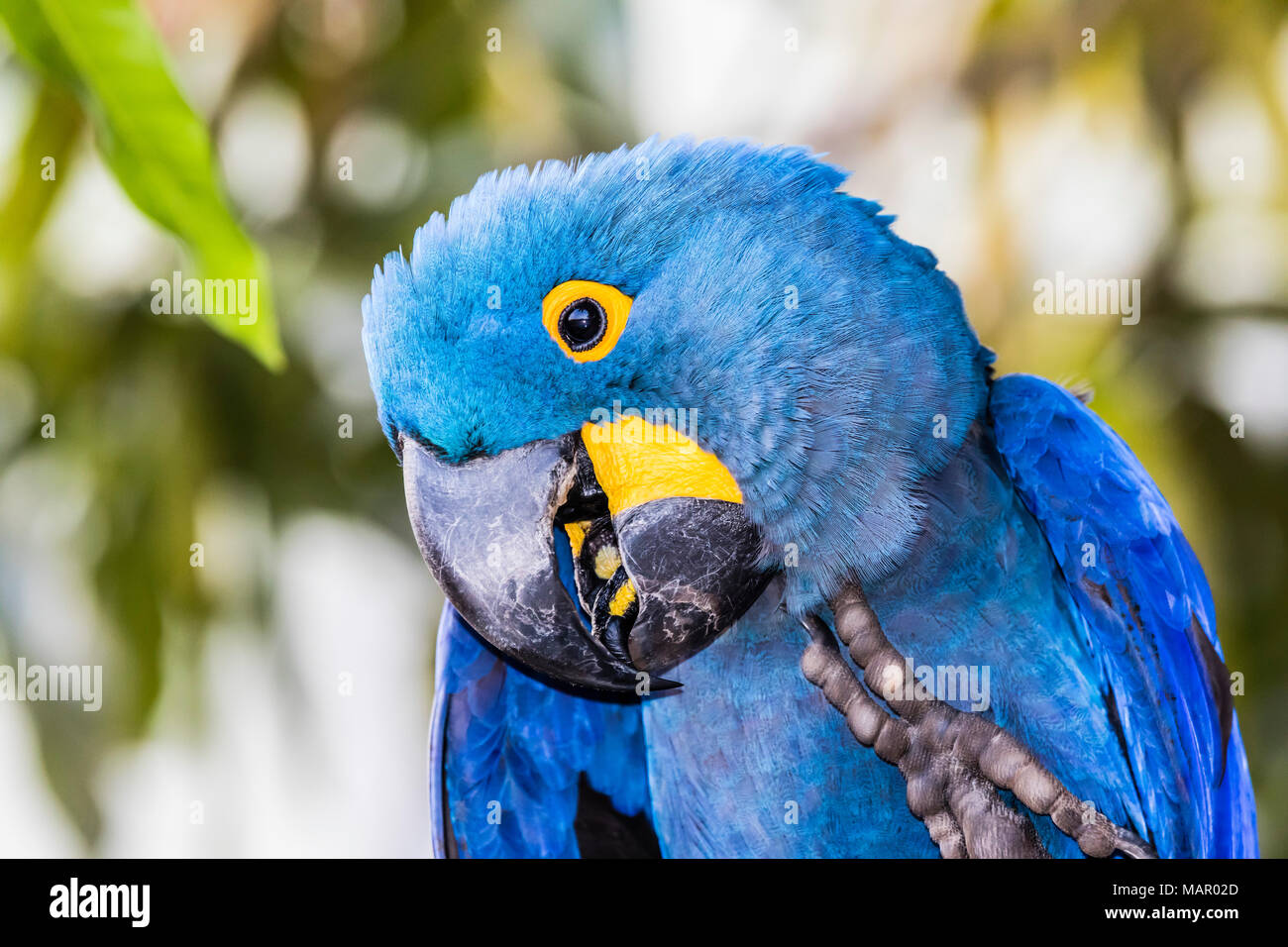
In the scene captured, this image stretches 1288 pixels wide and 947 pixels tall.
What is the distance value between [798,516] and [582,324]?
0.95 ft

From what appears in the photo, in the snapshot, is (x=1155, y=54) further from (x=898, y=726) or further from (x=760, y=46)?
(x=898, y=726)

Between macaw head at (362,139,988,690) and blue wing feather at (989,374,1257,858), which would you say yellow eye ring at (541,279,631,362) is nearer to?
macaw head at (362,139,988,690)

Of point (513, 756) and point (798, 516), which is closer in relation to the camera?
point (798, 516)

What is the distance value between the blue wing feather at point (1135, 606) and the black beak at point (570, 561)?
33 cm

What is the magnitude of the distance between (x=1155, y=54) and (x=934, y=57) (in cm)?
38

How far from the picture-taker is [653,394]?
954 mm

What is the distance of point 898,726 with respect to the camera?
37.1 inches

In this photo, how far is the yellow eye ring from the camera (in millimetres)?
935
